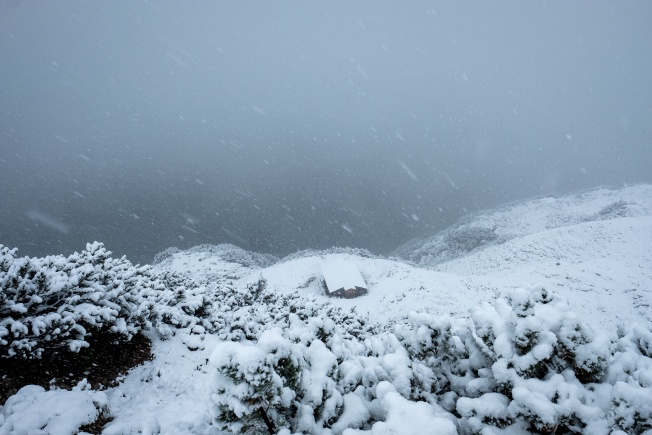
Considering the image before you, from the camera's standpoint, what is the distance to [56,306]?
590 cm

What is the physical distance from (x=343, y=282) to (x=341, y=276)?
3.19ft

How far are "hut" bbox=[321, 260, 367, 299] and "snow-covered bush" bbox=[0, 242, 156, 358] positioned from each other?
1987 cm

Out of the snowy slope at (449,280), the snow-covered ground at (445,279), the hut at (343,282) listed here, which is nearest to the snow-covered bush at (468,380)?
the snow-covered ground at (445,279)

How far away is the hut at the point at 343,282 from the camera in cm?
2595

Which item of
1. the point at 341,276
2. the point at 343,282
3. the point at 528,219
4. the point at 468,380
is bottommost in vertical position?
the point at 468,380

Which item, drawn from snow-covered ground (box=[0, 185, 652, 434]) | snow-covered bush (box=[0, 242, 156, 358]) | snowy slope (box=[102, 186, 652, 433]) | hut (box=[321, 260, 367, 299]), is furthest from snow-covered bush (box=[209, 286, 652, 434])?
hut (box=[321, 260, 367, 299])

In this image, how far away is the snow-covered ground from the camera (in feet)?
19.4

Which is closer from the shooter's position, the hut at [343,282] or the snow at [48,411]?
the snow at [48,411]

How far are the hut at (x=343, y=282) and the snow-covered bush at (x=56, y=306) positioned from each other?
19.9m

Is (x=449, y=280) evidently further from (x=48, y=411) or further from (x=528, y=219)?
(x=528, y=219)

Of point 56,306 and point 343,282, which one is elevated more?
point 343,282

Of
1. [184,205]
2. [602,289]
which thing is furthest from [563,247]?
[184,205]

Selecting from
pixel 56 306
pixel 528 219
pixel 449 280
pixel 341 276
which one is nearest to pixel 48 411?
pixel 56 306

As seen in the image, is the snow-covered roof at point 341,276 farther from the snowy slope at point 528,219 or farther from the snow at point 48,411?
the snow at point 48,411
